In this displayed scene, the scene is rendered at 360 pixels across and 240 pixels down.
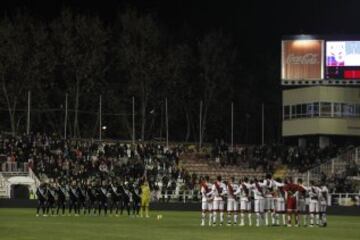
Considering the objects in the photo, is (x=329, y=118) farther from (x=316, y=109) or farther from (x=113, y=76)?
(x=113, y=76)

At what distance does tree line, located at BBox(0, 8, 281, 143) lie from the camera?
98750 mm

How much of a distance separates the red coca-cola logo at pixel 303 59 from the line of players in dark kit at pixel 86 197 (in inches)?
1145

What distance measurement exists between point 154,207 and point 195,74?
4339 cm

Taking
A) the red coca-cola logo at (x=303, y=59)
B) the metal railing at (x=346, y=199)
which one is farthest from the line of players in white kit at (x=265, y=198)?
the red coca-cola logo at (x=303, y=59)

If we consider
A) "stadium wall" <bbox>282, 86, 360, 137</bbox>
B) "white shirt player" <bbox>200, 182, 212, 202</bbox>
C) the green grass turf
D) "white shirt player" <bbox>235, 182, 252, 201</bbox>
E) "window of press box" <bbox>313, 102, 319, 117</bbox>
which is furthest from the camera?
"window of press box" <bbox>313, 102, 319, 117</bbox>

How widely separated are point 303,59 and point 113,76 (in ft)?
97.9

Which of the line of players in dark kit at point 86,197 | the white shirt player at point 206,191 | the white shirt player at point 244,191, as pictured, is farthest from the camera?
the line of players in dark kit at point 86,197

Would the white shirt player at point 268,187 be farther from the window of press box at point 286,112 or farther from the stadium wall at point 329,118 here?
the window of press box at point 286,112

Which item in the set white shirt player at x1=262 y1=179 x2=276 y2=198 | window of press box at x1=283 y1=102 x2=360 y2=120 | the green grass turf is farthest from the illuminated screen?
white shirt player at x1=262 y1=179 x2=276 y2=198

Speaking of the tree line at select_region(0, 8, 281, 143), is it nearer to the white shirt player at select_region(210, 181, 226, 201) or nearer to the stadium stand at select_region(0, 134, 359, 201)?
the stadium stand at select_region(0, 134, 359, 201)

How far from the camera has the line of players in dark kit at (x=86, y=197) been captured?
Result: 5559 cm

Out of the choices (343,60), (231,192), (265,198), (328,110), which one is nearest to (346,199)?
(343,60)

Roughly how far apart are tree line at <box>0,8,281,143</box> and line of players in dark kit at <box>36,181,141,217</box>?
1568 inches

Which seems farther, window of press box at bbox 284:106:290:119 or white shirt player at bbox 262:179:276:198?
window of press box at bbox 284:106:290:119
